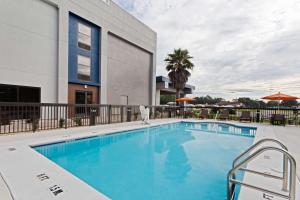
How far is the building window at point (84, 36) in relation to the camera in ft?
43.3

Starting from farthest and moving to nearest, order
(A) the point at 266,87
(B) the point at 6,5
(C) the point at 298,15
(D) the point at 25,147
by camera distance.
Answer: (A) the point at 266,87, (B) the point at 6,5, (C) the point at 298,15, (D) the point at 25,147

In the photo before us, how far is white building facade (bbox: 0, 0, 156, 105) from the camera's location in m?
9.71

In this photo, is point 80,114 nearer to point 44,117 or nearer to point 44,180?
point 44,117

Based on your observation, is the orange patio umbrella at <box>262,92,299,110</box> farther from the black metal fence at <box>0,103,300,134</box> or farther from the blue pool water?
the blue pool water

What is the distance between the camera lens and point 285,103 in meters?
17.4

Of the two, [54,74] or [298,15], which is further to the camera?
[54,74]

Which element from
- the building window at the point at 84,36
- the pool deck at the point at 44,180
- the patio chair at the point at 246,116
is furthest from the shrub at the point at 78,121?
the patio chair at the point at 246,116

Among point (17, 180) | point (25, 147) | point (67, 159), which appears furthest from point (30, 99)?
point (17, 180)

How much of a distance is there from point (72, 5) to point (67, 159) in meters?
11.6

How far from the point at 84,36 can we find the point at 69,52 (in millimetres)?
2046

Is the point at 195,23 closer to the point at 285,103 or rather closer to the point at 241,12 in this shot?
the point at 241,12

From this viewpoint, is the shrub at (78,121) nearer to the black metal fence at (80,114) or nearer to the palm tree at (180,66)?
the black metal fence at (80,114)

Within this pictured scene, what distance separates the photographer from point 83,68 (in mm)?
13523

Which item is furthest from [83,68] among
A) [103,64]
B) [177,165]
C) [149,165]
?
[177,165]
